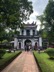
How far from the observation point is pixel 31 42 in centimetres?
6225

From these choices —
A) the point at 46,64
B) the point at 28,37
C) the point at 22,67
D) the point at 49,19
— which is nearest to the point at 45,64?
the point at 46,64

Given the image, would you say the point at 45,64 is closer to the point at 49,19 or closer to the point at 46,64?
the point at 46,64

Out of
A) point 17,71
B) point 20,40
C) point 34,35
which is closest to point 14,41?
point 20,40

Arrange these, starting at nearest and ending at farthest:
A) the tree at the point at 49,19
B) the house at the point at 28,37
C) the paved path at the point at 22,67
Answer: the paved path at the point at 22,67 → the tree at the point at 49,19 → the house at the point at 28,37

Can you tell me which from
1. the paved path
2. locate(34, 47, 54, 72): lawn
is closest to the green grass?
locate(34, 47, 54, 72): lawn

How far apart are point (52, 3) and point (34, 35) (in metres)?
16.3

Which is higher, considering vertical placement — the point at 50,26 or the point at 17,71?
the point at 50,26

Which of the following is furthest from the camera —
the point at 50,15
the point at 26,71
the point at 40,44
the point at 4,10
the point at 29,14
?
the point at 40,44

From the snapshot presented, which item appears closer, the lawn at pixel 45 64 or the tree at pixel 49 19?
the lawn at pixel 45 64

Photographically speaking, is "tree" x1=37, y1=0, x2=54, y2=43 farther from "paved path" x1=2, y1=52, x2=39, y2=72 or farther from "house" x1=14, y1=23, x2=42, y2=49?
"paved path" x1=2, y1=52, x2=39, y2=72

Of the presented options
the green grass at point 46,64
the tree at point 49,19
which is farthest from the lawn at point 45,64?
the tree at point 49,19

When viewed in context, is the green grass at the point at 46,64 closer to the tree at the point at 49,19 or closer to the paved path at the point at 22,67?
the paved path at the point at 22,67

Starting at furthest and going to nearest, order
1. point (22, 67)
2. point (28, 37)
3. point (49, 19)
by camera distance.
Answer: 1. point (28, 37)
2. point (49, 19)
3. point (22, 67)

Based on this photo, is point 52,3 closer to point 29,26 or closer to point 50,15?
point 50,15
